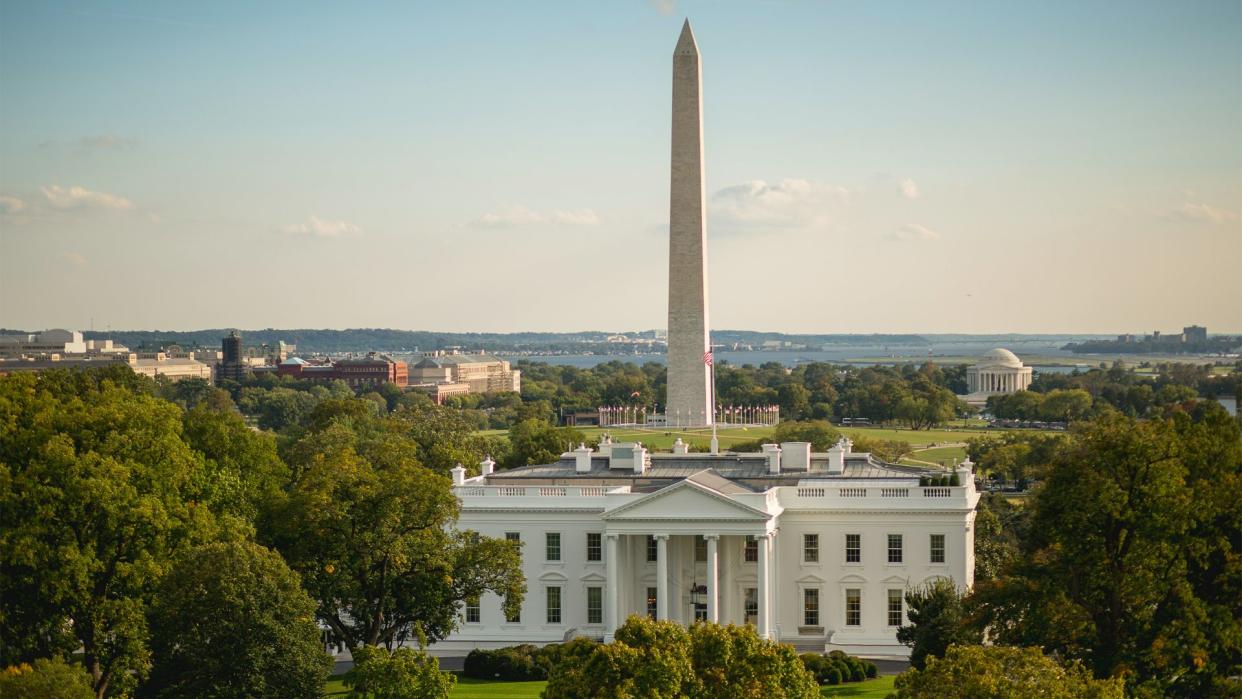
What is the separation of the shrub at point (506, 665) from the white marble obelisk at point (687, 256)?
61.7 meters

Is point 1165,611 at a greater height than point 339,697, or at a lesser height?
greater

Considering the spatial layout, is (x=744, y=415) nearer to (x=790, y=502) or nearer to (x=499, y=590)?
(x=790, y=502)

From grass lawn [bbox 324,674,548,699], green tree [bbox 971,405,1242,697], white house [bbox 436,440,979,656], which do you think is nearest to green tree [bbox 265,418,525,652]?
grass lawn [bbox 324,674,548,699]

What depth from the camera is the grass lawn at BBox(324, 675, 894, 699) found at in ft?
210

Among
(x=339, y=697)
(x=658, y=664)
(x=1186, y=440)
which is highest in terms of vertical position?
(x=1186, y=440)

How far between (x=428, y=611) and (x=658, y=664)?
20.5 meters

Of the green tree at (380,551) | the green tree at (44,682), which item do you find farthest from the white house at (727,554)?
the green tree at (44,682)

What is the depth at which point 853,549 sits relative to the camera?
76562 millimetres

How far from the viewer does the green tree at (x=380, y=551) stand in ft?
211

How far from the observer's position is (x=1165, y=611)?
5384cm

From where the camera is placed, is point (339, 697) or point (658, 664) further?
point (339, 697)

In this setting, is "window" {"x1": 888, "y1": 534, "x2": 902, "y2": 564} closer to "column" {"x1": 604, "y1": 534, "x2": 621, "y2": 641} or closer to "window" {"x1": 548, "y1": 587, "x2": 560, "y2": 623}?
"column" {"x1": 604, "y1": 534, "x2": 621, "y2": 641}

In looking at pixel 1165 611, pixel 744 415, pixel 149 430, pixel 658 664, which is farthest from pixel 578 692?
pixel 744 415

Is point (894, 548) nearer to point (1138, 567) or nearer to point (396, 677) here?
point (1138, 567)
